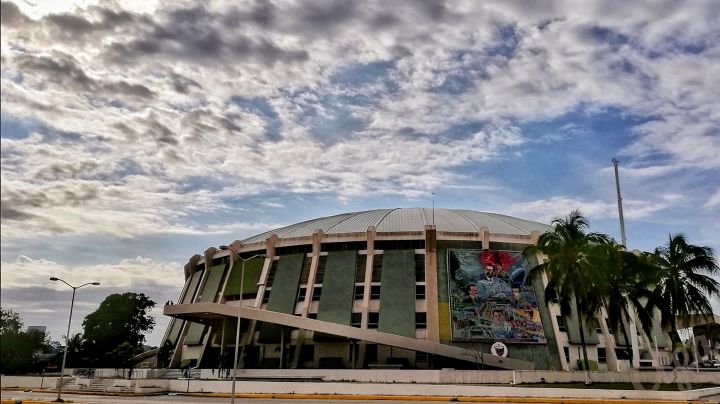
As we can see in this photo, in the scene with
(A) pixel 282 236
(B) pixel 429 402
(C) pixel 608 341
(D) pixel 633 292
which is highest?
(A) pixel 282 236

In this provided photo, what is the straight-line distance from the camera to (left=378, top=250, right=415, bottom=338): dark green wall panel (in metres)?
60.6

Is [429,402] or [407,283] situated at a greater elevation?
[407,283]

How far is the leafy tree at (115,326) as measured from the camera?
79.9 m

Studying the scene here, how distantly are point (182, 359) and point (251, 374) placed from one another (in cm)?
1956

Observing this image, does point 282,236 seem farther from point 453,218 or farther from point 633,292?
point 633,292

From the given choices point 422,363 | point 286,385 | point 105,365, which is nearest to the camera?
point 286,385

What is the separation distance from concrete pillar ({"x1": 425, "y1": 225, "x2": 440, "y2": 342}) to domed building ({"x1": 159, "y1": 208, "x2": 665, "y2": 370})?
0.12m

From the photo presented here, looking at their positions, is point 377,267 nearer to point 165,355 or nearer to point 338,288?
point 338,288

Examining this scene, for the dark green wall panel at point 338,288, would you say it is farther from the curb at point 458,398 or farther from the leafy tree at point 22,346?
the leafy tree at point 22,346

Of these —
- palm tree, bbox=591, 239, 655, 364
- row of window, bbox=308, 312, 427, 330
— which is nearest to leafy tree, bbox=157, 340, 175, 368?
row of window, bbox=308, 312, 427, 330

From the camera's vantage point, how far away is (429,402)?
35719mm

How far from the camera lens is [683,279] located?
4853 cm

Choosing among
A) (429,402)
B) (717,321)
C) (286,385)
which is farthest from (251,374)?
(717,321)

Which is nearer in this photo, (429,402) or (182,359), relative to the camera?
(429,402)
